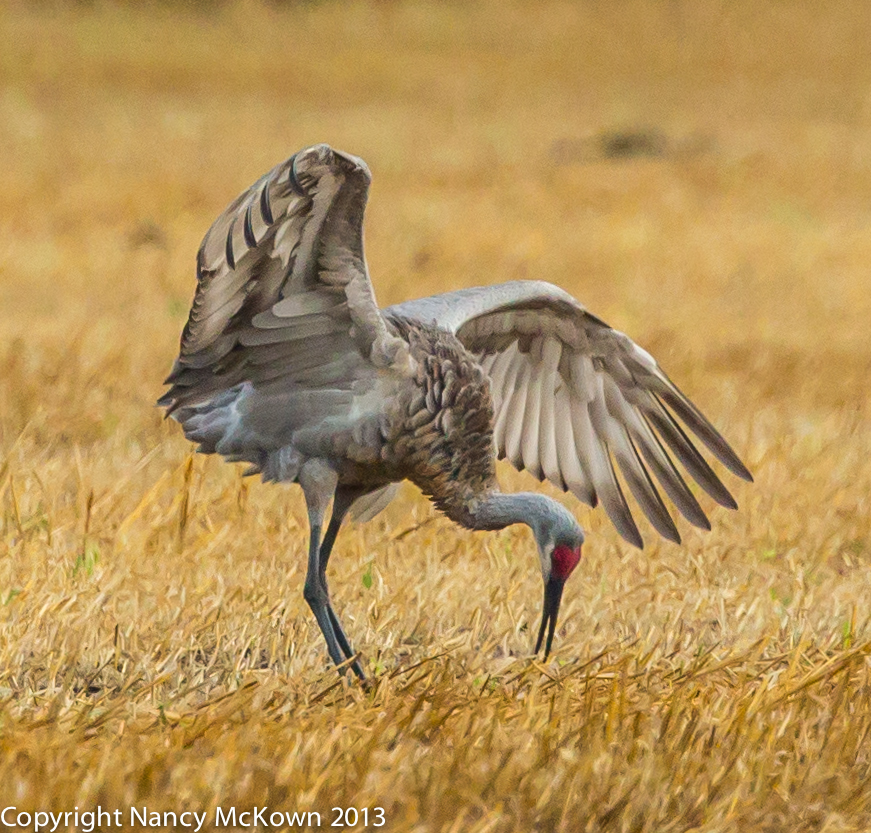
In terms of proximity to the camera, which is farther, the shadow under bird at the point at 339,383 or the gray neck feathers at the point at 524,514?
the gray neck feathers at the point at 524,514

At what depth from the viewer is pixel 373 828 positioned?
2.80 meters

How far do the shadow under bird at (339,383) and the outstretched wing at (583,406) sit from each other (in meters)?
0.01

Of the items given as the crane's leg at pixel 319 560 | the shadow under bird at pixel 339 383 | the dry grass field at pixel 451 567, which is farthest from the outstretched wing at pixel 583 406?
the crane's leg at pixel 319 560

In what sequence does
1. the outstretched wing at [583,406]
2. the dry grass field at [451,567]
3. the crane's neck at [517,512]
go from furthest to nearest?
1. the outstretched wing at [583,406]
2. the crane's neck at [517,512]
3. the dry grass field at [451,567]

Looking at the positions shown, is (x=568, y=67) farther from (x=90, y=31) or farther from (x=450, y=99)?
(x=90, y=31)

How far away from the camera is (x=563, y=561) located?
12.6 feet

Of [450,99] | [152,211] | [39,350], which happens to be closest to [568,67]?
[450,99]

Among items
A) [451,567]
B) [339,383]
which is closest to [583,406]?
[451,567]

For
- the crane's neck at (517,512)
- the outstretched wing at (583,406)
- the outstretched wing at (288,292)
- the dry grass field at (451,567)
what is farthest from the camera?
the outstretched wing at (583,406)

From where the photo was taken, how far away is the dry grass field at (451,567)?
2986 mm

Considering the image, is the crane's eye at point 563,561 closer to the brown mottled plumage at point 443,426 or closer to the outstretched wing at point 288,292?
the brown mottled plumage at point 443,426

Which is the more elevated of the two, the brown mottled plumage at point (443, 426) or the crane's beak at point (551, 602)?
the brown mottled plumage at point (443, 426)

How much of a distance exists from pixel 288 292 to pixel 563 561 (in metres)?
0.98

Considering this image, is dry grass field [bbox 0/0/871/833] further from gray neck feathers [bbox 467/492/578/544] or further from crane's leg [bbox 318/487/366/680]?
gray neck feathers [bbox 467/492/578/544]
